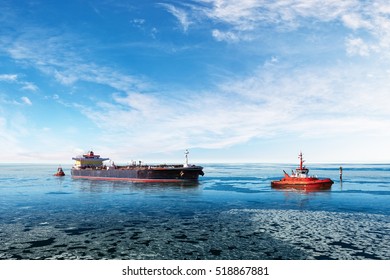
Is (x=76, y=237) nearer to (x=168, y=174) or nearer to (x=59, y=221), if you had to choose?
(x=59, y=221)

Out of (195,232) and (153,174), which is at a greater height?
(153,174)

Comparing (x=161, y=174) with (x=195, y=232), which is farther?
(x=161, y=174)

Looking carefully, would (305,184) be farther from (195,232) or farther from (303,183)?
(195,232)

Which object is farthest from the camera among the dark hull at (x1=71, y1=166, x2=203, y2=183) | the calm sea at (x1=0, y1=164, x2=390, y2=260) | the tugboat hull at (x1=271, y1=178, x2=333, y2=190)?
the dark hull at (x1=71, y1=166, x2=203, y2=183)

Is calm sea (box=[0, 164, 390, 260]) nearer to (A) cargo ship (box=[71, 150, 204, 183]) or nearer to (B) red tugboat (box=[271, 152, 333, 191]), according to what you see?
(B) red tugboat (box=[271, 152, 333, 191])

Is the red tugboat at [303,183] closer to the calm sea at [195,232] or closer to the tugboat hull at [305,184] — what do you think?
the tugboat hull at [305,184]

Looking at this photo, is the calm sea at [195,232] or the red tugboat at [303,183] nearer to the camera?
the calm sea at [195,232]

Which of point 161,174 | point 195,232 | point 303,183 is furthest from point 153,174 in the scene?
point 195,232

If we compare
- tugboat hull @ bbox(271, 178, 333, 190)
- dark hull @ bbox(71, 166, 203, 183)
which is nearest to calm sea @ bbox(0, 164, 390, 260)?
tugboat hull @ bbox(271, 178, 333, 190)

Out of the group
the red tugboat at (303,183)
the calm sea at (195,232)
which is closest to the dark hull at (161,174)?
the red tugboat at (303,183)

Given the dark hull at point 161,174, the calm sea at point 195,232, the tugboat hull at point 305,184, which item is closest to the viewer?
the calm sea at point 195,232
